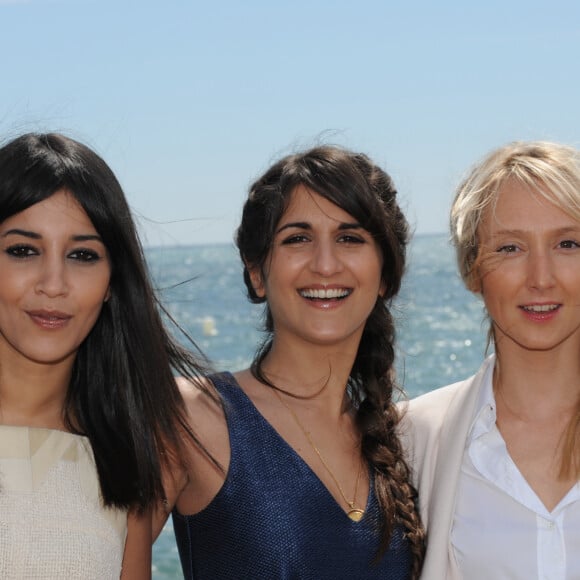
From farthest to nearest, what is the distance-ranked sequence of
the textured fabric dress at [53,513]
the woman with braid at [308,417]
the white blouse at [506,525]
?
1. the woman with braid at [308,417]
2. the white blouse at [506,525]
3. the textured fabric dress at [53,513]

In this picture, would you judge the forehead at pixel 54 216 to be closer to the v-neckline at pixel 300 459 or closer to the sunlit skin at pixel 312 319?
the sunlit skin at pixel 312 319

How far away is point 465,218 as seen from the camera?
3938 mm

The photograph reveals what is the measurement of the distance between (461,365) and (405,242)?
2015cm

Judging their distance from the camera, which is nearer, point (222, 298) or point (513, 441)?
point (513, 441)

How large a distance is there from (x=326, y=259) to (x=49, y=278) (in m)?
1.04

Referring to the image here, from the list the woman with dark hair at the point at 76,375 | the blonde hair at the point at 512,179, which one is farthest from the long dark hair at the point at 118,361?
the blonde hair at the point at 512,179

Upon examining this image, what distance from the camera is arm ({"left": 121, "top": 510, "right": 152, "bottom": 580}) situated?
139 inches

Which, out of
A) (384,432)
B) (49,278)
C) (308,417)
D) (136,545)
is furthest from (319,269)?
(136,545)

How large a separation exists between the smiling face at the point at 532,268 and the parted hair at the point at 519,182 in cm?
3

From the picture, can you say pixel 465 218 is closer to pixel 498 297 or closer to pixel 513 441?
pixel 498 297

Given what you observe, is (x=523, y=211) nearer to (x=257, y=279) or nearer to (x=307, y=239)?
(x=307, y=239)

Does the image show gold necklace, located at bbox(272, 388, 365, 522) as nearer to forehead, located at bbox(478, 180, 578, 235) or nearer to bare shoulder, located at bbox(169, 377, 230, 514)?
bare shoulder, located at bbox(169, 377, 230, 514)

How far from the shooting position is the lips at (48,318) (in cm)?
327

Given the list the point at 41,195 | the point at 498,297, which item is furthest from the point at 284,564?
the point at 41,195
